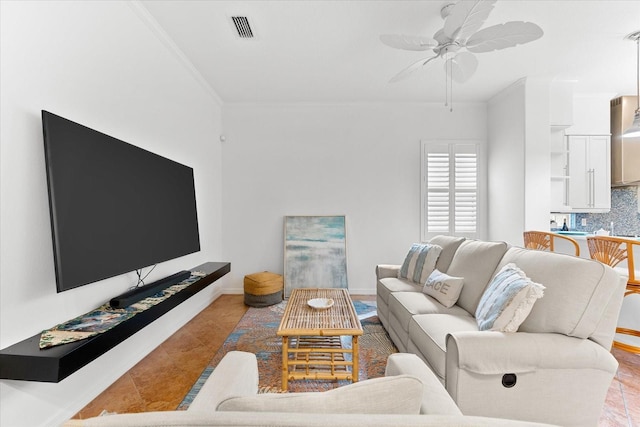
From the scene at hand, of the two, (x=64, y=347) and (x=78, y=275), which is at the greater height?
(x=78, y=275)

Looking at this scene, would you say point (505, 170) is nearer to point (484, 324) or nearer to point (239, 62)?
point (484, 324)

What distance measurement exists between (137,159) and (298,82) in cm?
226

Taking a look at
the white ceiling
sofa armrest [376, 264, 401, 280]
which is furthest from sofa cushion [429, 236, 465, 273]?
the white ceiling

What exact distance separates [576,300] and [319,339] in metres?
1.81

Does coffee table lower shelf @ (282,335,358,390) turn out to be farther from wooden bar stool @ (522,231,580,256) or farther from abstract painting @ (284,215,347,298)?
wooden bar stool @ (522,231,580,256)

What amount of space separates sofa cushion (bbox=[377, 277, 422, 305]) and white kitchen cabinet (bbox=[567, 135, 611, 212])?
291cm

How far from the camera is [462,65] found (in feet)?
8.43

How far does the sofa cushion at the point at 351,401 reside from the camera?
68 cm

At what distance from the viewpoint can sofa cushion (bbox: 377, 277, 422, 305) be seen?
298cm

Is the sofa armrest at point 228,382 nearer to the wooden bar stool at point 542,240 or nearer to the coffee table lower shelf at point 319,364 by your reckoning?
the coffee table lower shelf at point 319,364

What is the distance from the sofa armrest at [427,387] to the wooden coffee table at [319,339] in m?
0.83

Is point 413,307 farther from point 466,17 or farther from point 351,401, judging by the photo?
→ point 466,17

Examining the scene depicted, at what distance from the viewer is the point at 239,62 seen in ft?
11.0

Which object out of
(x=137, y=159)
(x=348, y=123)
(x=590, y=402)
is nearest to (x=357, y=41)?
(x=348, y=123)
